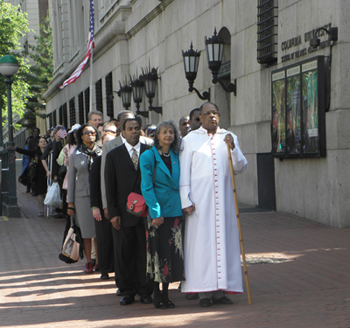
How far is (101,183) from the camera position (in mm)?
7414

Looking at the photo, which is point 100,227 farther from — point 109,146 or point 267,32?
point 267,32

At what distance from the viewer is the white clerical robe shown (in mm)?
6273

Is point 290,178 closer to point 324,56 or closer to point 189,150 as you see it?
point 324,56

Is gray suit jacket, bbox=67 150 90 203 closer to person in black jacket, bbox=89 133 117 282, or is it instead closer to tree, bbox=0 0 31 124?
person in black jacket, bbox=89 133 117 282

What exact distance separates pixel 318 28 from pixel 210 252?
6.26 m

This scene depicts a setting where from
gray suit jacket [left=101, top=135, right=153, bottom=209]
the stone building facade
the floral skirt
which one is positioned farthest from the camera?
the stone building facade

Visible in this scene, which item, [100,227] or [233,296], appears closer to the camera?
[233,296]

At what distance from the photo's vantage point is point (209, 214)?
6.35 meters

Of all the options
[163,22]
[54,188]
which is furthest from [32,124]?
[54,188]

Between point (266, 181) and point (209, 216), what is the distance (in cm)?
797

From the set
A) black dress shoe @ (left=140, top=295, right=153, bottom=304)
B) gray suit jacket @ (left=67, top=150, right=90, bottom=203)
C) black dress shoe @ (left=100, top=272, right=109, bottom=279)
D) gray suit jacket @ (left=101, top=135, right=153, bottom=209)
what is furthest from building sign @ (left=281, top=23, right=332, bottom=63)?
black dress shoe @ (left=140, top=295, right=153, bottom=304)

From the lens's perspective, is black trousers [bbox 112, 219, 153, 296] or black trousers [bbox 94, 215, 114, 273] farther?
black trousers [bbox 94, 215, 114, 273]

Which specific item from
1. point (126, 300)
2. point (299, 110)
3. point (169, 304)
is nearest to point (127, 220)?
point (126, 300)

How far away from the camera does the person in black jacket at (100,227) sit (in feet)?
24.8
